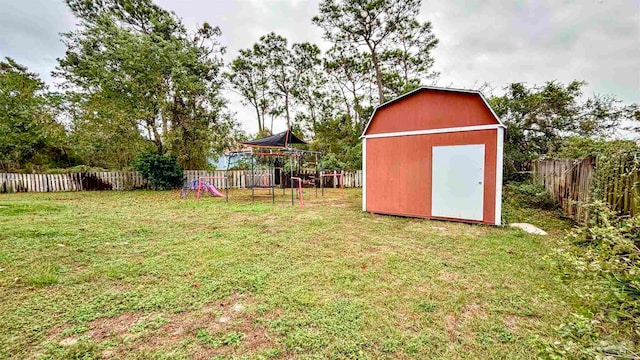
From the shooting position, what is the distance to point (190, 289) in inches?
98.3

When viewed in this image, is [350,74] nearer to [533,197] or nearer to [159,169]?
[159,169]

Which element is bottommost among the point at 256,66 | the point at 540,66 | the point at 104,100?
the point at 104,100

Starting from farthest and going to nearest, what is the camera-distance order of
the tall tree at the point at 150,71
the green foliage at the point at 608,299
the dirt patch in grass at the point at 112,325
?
the tall tree at the point at 150,71
the dirt patch in grass at the point at 112,325
the green foliage at the point at 608,299

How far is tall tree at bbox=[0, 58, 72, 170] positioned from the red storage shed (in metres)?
12.9

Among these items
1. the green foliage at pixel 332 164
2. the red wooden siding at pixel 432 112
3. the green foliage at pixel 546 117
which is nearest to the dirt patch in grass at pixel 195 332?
the red wooden siding at pixel 432 112

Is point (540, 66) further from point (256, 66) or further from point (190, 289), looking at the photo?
point (256, 66)

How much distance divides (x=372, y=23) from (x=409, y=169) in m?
11.0

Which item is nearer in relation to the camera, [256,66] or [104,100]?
[104,100]

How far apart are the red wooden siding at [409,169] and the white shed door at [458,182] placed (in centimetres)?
10

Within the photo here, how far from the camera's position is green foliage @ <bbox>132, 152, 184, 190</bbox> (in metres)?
11.1

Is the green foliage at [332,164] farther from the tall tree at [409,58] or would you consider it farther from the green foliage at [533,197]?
the green foliage at [533,197]

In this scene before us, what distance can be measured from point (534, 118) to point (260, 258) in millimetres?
10848

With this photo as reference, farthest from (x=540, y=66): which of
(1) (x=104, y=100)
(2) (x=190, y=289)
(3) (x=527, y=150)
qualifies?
(1) (x=104, y=100)

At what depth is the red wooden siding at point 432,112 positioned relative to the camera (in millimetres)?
5058
